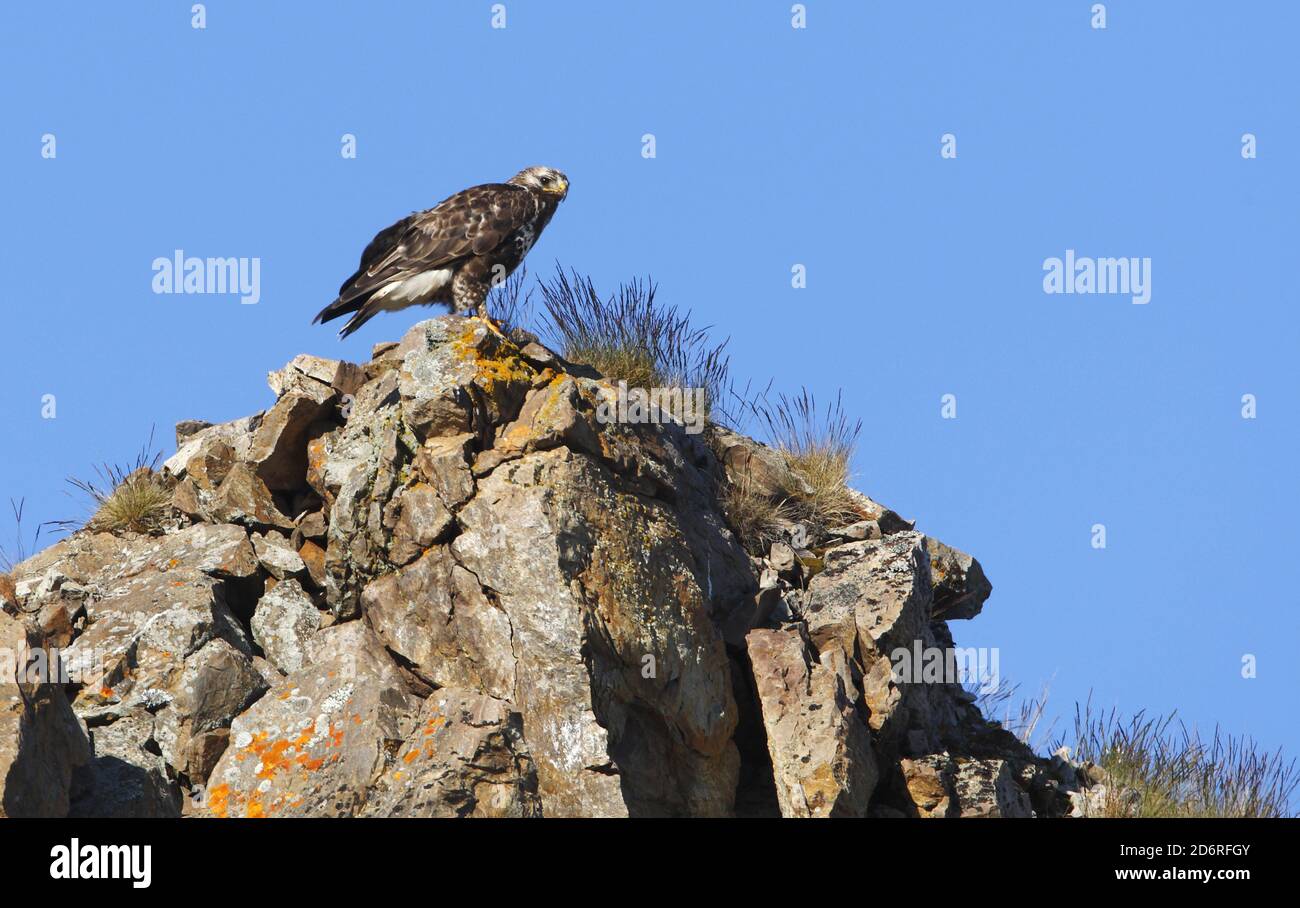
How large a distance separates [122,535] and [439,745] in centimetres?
389

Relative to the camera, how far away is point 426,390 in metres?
11.1

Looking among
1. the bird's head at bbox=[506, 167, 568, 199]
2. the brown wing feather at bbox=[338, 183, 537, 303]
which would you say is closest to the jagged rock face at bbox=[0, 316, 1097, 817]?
the brown wing feather at bbox=[338, 183, 537, 303]

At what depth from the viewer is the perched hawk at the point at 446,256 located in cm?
1286

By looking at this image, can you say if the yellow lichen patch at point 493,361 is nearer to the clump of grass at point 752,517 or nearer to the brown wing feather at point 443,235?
the brown wing feather at point 443,235

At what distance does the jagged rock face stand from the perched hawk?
854 millimetres

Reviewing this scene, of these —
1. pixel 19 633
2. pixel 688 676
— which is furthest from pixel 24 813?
pixel 688 676

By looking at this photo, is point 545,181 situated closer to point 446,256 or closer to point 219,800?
point 446,256

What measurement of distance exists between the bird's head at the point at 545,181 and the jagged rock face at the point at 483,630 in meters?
2.51

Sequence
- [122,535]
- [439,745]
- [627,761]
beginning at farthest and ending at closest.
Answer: [122,535] < [627,761] < [439,745]

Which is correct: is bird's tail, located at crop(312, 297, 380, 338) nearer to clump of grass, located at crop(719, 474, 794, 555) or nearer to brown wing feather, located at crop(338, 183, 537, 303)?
brown wing feather, located at crop(338, 183, 537, 303)

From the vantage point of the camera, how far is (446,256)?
12953 millimetres

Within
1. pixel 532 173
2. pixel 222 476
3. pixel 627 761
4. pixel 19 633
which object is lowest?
pixel 627 761
